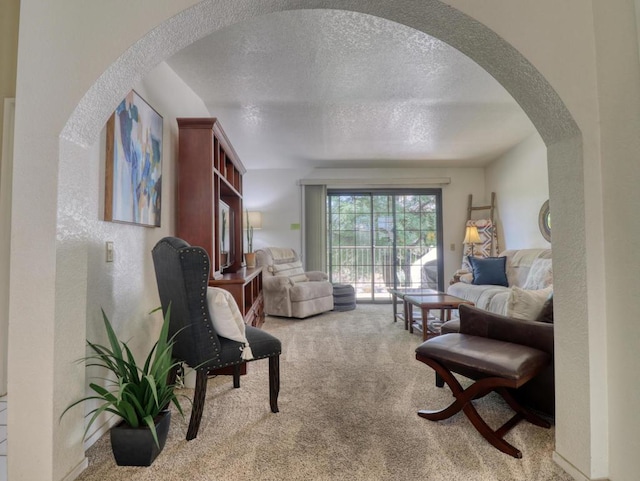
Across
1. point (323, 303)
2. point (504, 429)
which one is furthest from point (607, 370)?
point (323, 303)

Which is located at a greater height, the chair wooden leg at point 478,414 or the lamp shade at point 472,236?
the lamp shade at point 472,236

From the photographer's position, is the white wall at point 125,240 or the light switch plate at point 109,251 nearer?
the white wall at point 125,240

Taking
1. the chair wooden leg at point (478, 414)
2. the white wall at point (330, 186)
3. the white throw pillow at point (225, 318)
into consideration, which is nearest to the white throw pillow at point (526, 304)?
the chair wooden leg at point (478, 414)

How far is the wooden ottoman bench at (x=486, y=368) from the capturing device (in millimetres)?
1508

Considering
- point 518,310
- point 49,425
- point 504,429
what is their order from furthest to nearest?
1. point 518,310
2. point 504,429
3. point 49,425

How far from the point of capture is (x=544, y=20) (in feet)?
4.38

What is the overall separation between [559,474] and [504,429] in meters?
0.30

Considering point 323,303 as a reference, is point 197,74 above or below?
above

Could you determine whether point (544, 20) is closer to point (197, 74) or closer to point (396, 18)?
point (396, 18)

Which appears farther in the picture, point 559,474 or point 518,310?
point 518,310

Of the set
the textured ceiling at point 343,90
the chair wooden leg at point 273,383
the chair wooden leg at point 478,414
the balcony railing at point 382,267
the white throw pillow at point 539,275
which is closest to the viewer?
the chair wooden leg at point 478,414

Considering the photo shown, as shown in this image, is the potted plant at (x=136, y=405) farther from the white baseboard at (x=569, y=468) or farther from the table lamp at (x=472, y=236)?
the table lamp at (x=472, y=236)

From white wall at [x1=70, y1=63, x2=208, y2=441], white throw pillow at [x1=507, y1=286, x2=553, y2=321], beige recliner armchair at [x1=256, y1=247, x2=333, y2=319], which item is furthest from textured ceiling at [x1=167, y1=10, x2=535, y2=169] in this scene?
white throw pillow at [x1=507, y1=286, x2=553, y2=321]

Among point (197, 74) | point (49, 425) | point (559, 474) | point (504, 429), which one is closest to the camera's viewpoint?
point (49, 425)
